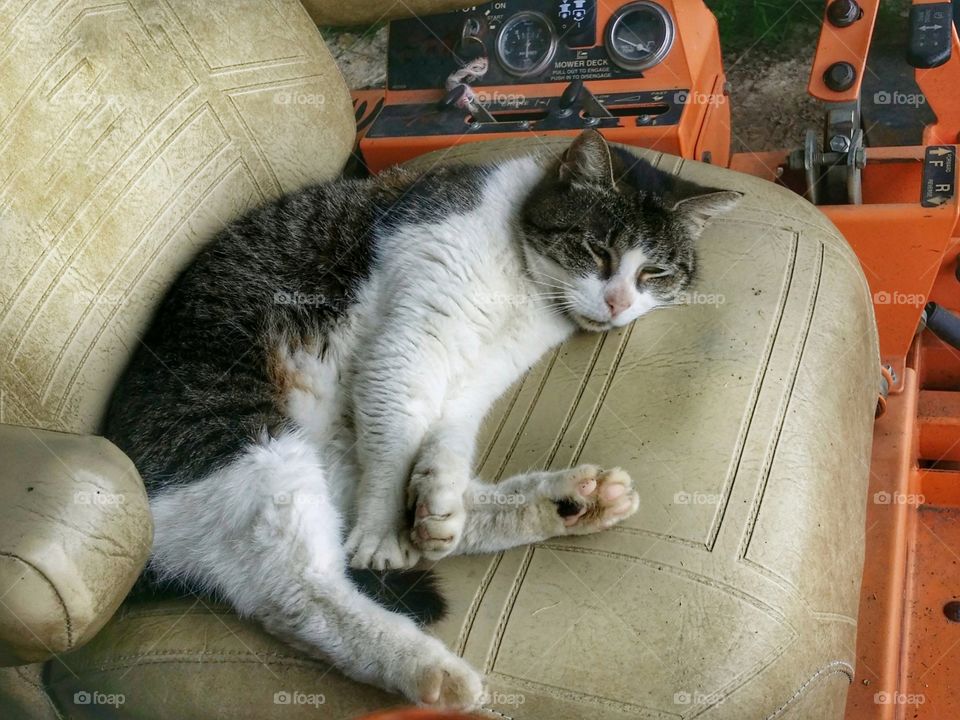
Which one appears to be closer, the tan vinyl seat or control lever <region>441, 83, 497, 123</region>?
the tan vinyl seat

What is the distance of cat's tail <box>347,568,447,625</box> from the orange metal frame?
93cm

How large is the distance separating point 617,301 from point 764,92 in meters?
1.99

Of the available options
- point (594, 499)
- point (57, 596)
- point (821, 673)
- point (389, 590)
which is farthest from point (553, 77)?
point (57, 596)

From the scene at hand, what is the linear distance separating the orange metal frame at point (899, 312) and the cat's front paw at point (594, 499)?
773 millimetres

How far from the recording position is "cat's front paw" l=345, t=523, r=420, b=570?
1319mm

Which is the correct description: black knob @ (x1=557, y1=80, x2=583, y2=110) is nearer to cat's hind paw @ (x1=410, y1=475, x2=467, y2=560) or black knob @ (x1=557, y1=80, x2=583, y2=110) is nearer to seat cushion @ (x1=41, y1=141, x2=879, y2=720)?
seat cushion @ (x1=41, y1=141, x2=879, y2=720)

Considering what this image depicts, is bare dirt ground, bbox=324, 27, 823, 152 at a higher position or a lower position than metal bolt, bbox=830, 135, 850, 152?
lower

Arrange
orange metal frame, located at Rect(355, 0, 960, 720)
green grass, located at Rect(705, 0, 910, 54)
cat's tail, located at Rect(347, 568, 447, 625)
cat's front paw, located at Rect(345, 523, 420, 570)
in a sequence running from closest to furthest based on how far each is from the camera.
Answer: cat's tail, located at Rect(347, 568, 447, 625), cat's front paw, located at Rect(345, 523, 420, 570), orange metal frame, located at Rect(355, 0, 960, 720), green grass, located at Rect(705, 0, 910, 54)

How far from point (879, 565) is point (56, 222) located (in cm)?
164

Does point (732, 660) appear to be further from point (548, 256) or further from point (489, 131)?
point (489, 131)

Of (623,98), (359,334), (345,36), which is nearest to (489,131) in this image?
(623,98)

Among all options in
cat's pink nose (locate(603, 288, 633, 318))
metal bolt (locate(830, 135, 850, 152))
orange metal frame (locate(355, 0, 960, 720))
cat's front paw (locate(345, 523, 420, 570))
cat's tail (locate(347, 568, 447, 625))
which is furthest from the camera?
metal bolt (locate(830, 135, 850, 152))

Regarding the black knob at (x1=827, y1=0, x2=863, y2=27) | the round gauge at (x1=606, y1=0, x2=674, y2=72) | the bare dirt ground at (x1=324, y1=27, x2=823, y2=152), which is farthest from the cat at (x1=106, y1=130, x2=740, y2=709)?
the bare dirt ground at (x1=324, y1=27, x2=823, y2=152)

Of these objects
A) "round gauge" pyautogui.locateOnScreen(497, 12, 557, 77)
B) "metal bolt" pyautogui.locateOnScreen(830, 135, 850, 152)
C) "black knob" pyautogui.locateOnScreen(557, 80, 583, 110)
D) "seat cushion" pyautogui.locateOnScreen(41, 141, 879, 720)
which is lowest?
"metal bolt" pyautogui.locateOnScreen(830, 135, 850, 152)
